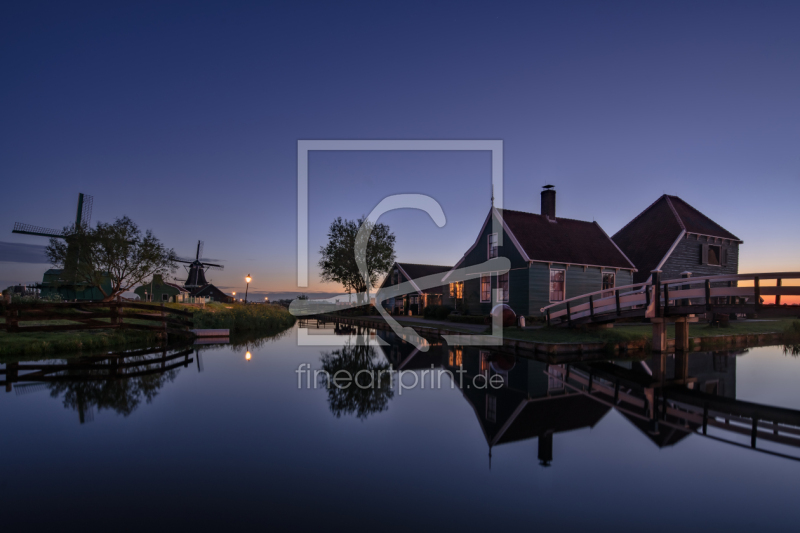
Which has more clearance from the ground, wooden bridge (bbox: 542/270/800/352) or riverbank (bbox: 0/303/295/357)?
wooden bridge (bbox: 542/270/800/352)

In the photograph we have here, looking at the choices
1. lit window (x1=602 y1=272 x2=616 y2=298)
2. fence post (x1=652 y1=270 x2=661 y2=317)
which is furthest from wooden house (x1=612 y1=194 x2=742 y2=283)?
fence post (x1=652 y1=270 x2=661 y2=317)

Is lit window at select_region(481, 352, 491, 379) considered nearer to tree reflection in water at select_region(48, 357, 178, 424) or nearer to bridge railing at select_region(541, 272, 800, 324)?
bridge railing at select_region(541, 272, 800, 324)

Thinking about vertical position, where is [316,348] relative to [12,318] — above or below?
below

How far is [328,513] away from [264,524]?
701mm

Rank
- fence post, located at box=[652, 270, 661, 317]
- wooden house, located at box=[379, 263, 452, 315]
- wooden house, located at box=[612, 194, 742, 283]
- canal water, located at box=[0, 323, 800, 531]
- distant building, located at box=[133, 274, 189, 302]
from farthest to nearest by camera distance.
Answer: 1. distant building, located at box=[133, 274, 189, 302]
2. wooden house, located at box=[379, 263, 452, 315]
3. wooden house, located at box=[612, 194, 742, 283]
4. fence post, located at box=[652, 270, 661, 317]
5. canal water, located at box=[0, 323, 800, 531]

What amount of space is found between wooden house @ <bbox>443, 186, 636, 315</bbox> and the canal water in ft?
40.6

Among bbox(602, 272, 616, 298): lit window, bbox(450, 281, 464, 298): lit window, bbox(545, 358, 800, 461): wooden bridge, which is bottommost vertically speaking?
bbox(545, 358, 800, 461): wooden bridge

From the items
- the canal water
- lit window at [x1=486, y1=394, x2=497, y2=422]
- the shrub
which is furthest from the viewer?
the shrub

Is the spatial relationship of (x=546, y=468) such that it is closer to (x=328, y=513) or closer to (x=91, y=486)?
(x=328, y=513)

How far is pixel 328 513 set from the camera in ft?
16.3

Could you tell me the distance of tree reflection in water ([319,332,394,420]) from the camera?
9605mm

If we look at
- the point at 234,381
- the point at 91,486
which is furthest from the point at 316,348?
the point at 91,486

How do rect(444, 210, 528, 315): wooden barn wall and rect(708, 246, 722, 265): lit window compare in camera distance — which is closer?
rect(444, 210, 528, 315): wooden barn wall

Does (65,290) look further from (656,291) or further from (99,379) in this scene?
(656,291)
